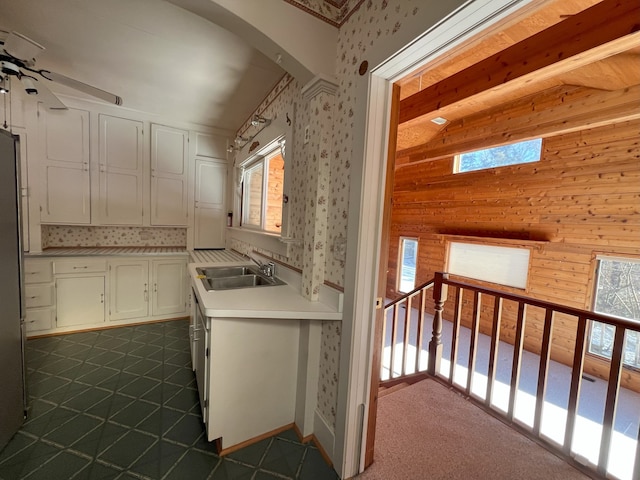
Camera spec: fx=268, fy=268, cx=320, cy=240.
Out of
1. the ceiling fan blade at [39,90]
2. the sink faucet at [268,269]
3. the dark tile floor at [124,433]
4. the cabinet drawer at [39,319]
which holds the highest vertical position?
the ceiling fan blade at [39,90]

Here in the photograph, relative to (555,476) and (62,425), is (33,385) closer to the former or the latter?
(62,425)

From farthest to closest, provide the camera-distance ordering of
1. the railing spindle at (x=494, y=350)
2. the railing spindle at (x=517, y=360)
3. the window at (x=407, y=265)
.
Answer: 1. the window at (x=407, y=265)
2. the railing spindle at (x=494, y=350)
3. the railing spindle at (x=517, y=360)

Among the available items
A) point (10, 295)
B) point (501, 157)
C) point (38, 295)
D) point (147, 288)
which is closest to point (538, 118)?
point (501, 157)

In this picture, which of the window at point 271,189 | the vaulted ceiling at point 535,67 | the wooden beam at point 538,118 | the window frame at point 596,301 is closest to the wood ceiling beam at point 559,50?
the vaulted ceiling at point 535,67

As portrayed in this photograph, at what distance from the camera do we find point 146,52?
81.4 inches

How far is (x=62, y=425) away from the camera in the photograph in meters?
1.68

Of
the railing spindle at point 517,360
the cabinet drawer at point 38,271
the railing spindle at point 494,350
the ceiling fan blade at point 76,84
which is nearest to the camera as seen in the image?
the ceiling fan blade at point 76,84

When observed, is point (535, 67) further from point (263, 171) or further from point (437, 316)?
point (263, 171)

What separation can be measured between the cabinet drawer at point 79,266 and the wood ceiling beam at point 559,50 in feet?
13.0

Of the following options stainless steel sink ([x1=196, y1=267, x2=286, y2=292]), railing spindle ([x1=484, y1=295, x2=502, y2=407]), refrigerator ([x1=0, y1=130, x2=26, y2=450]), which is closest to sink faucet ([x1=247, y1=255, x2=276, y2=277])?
stainless steel sink ([x1=196, y1=267, x2=286, y2=292])

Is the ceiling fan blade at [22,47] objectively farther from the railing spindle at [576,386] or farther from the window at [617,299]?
the window at [617,299]

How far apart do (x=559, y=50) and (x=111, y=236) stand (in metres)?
4.80

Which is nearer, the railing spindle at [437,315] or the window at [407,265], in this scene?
the railing spindle at [437,315]

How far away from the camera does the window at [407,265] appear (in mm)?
6047
